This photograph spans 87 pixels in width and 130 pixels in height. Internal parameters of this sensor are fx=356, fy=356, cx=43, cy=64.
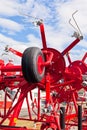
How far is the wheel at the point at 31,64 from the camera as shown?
9742 millimetres

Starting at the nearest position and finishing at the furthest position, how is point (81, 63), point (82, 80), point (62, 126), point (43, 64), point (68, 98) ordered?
point (43, 64), point (62, 126), point (82, 80), point (81, 63), point (68, 98)

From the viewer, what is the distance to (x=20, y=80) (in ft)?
43.2

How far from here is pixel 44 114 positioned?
10773 millimetres

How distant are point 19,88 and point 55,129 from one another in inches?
88.4

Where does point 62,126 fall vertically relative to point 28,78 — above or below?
below

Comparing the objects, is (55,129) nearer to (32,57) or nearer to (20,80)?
(20,80)

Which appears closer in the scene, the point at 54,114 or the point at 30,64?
the point at 30,64

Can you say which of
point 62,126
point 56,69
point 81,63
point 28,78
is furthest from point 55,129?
point 81,63

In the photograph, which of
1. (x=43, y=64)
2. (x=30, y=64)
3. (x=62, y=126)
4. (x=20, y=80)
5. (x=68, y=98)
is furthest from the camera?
(x=68, y=98)

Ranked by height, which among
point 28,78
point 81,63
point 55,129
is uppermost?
point 81,63

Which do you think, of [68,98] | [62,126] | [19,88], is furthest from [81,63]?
[62,126]

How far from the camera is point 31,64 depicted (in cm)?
972

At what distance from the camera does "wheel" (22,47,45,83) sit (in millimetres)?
9742

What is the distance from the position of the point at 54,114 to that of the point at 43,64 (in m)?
1.66
